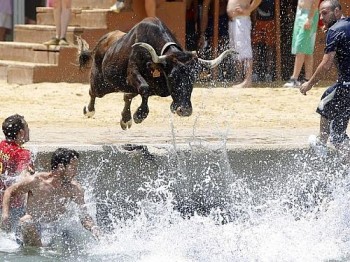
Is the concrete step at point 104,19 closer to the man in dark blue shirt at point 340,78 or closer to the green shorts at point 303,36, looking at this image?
the green shorts at point 303,36

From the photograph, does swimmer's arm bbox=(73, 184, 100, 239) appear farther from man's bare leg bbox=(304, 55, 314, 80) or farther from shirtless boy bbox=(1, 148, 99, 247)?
man's bare leg bbox=(304, 55, 314, 80)

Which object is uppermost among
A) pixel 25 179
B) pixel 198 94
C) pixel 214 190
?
pixel 25 179

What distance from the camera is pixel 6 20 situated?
19719 millimetres

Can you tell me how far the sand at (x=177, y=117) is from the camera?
488 inches

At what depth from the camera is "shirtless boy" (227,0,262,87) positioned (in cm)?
1761

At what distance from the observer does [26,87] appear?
17.1 metres

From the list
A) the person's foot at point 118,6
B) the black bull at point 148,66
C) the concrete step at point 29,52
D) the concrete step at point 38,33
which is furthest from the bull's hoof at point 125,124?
the person's foot at point 118,6

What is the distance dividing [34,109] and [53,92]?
1363 millimetres

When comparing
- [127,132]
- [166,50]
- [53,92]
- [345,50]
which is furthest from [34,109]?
[345,50]

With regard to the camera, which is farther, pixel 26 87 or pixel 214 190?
pixel 26 87

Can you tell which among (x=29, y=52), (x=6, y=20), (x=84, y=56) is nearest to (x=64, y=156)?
(x=84, y=56)

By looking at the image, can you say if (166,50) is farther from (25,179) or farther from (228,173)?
(25,179)

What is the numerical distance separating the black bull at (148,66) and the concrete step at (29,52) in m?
4.36

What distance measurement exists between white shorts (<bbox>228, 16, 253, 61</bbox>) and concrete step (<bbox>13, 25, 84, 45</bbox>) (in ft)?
7.15
